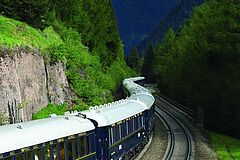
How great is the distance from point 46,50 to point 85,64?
10452 millimetres

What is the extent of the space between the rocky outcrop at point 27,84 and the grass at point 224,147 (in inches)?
483

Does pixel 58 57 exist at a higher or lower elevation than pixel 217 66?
higher

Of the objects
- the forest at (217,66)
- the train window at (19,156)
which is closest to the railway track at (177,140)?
the forest at (217,66)

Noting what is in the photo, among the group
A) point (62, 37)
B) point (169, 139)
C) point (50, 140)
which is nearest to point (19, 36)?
point (169, 139)

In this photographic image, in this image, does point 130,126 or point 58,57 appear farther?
point 58,57

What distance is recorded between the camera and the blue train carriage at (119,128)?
19.5 m

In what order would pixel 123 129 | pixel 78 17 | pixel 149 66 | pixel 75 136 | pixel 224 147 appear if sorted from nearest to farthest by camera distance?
pixel 75 136 → pixel 123 129 → pixel 224 147 → pixel 78 17 → pixel 149 66

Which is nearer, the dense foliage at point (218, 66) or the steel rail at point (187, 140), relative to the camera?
the steel rail at point (187, 140)

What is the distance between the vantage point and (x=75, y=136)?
55.1ft

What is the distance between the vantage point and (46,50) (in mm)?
32031

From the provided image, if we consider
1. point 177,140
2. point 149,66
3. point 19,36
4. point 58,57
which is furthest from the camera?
point 149,66

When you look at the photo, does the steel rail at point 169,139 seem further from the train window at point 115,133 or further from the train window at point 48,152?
the train window at point 48,152

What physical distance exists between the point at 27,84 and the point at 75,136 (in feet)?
36.1

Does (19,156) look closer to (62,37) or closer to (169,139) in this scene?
(169,139)
